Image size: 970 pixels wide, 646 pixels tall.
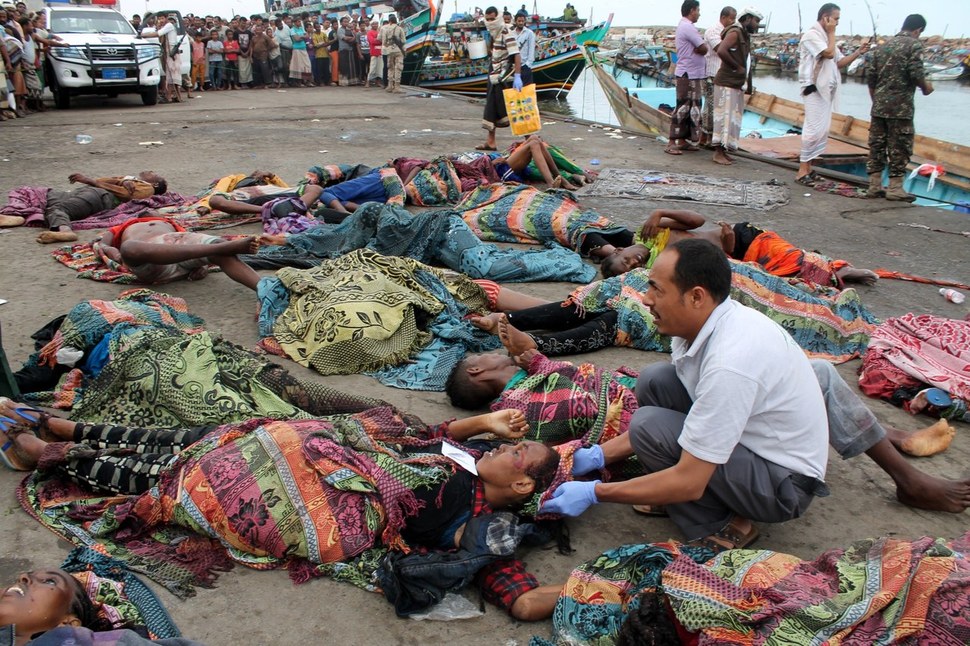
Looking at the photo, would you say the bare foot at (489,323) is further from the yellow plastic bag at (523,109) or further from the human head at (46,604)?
the yellow plastic bag at (523,109)

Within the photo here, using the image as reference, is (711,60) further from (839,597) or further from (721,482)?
(839,597)

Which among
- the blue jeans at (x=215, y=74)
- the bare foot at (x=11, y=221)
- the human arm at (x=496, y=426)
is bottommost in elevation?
the human arm at (x=496, y=426)

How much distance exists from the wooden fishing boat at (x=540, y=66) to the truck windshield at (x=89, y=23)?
945 centimetres

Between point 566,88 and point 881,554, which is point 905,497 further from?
point 566,88

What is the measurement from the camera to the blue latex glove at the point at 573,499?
2.48 m

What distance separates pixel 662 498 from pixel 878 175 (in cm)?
666

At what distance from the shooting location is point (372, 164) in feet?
28.7

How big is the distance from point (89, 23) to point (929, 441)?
15131mm

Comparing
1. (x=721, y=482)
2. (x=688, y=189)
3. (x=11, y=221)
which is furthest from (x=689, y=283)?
(x=11, y=221)

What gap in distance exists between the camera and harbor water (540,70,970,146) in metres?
22.3

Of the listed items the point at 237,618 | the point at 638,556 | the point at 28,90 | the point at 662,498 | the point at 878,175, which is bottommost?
the point at 237,618

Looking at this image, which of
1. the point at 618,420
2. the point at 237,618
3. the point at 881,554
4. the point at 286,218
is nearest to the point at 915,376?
the point at 618,420

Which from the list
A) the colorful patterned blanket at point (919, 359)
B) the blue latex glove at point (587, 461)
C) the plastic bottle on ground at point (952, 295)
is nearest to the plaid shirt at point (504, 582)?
the blue latex glove at point (587, 461)

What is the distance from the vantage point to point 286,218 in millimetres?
6035
